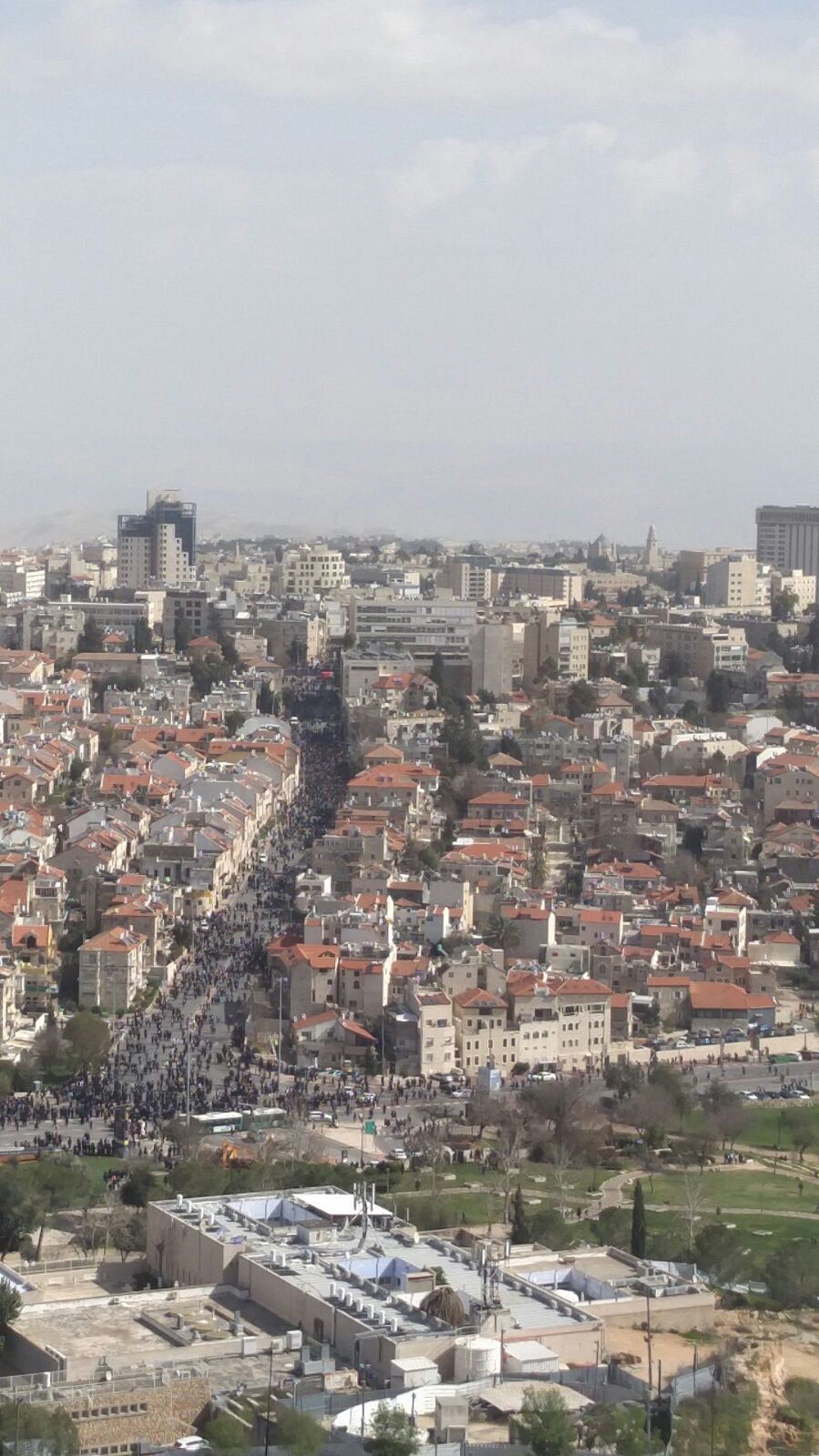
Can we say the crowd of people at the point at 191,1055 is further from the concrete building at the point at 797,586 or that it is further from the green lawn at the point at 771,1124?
the concrete building at the point at 797,586

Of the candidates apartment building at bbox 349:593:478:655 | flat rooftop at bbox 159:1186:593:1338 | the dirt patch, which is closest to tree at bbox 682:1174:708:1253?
flat rooftop at bbox 159:1186:593:1338

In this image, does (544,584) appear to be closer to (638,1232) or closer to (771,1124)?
(771,1124)

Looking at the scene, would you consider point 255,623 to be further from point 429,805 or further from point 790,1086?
point 790,1086

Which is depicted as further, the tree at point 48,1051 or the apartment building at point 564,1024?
the apartment building at point 564,1024

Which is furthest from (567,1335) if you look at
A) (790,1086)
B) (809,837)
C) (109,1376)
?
(809,837)

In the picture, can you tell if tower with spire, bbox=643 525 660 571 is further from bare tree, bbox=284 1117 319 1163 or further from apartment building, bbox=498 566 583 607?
bare tree, bbox=284 1117 319 1163

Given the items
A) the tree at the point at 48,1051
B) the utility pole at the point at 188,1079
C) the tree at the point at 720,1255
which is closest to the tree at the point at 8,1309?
the tree at the point at 720,1255
